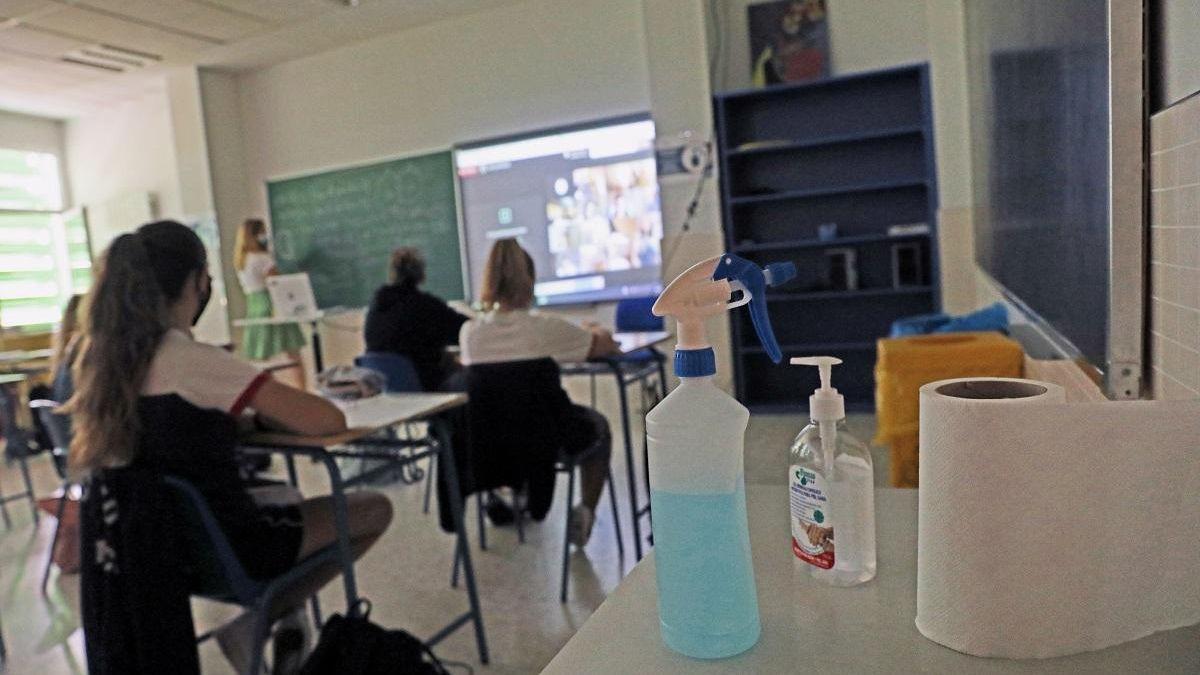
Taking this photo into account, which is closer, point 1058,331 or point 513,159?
point 1058,331

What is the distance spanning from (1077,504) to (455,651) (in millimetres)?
2080

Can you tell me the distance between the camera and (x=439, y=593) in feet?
9.18

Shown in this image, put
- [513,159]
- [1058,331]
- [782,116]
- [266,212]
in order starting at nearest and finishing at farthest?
[1058,331] < [782,116] < [513,159] < [266,212]

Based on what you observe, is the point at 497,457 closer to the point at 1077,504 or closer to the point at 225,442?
the point at 225,442

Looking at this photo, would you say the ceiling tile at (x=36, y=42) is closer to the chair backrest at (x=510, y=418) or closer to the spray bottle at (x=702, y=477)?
the chair backrest at (x=510, y=418)

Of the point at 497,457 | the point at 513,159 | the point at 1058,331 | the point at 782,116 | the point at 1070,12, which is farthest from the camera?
the point at 513,159

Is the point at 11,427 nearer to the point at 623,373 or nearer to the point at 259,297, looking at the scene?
the point at 259,297

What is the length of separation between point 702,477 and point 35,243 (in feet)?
28.3

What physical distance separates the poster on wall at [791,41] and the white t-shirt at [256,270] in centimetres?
364

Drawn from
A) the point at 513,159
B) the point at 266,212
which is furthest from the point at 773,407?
the point at 266,212

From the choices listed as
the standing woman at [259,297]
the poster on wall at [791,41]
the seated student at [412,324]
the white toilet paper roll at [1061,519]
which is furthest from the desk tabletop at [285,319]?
the white toilet paper roll at [1061,519]

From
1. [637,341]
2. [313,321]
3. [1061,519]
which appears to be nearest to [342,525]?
[637,341]

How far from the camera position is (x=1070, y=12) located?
1.11 metres

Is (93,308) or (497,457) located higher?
(93,308)
